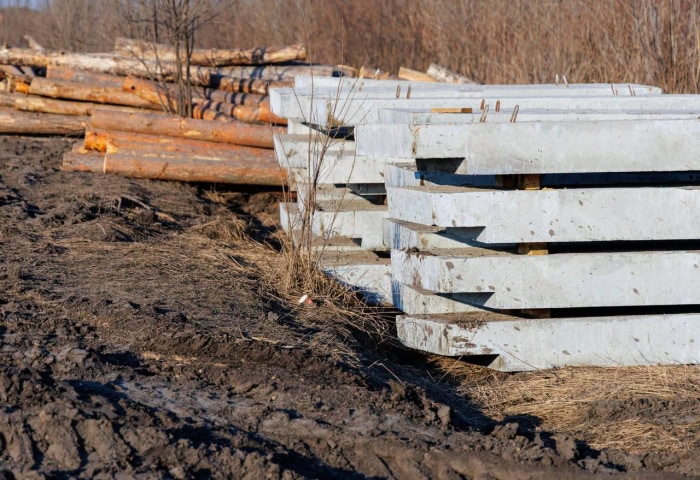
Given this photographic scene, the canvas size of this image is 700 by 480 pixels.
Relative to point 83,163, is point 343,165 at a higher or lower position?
higher

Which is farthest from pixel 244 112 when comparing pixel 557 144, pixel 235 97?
pixel 557 144

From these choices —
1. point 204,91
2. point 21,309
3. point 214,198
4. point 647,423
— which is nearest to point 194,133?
point 214,198

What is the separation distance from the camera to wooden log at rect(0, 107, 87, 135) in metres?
10.7

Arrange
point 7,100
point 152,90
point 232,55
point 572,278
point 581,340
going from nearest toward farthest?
point 572,278
point 581,340
point 152,90
point 7,100
point 232,55

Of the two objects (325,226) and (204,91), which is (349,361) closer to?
(325,226)

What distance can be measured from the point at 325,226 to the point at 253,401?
2.34 meters

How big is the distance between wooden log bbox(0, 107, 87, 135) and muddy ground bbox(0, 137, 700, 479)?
571 cm

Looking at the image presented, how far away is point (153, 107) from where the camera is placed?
10.4 m

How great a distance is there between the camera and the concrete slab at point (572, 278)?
4230 millimetres

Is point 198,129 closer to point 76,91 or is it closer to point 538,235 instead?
point 76,91

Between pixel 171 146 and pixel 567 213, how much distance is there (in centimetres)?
554

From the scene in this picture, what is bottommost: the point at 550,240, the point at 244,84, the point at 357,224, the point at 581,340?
the point at 581,340

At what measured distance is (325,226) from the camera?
5570 mm

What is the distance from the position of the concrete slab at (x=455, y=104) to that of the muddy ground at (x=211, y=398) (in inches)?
46.3
